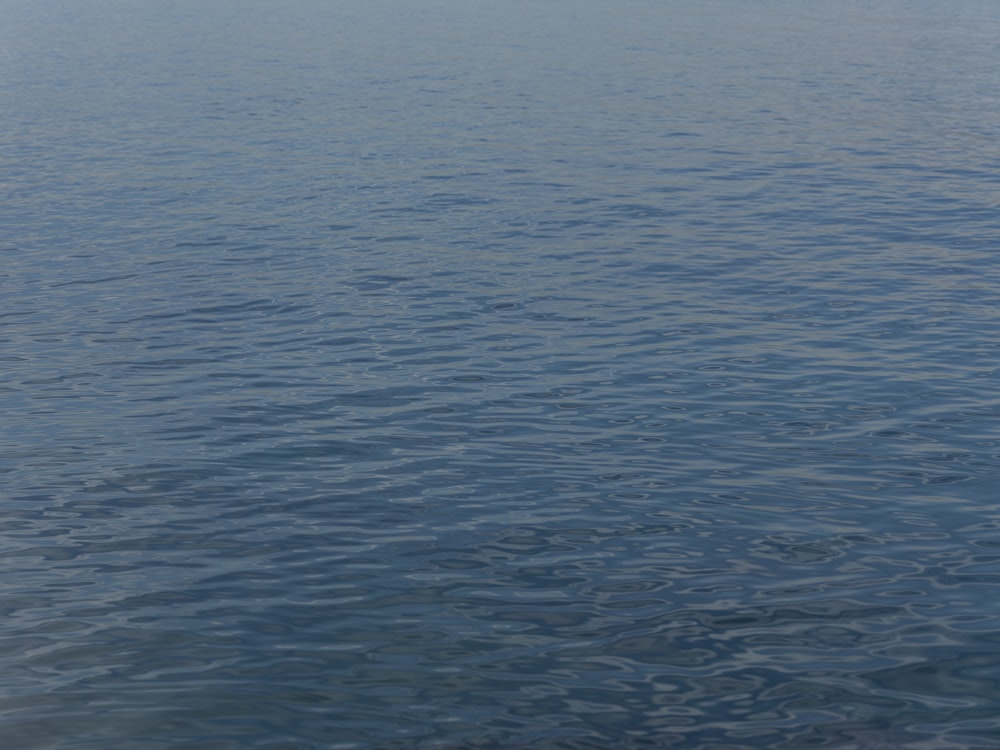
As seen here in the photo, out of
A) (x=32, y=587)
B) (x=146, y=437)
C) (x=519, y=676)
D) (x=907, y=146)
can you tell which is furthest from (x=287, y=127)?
(x=519, y=676)

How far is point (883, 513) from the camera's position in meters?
17.2

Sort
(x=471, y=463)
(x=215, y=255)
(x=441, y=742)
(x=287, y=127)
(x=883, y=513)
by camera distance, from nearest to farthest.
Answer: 1. (x=441, y=742)
2. (x=883, y=513)
3. (x=471, y=463)
4. (x=215, y=255)
5. (x=287, y=127)

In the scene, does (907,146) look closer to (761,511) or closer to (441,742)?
(761,511)

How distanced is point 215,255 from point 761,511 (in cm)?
1940

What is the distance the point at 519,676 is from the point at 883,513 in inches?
270

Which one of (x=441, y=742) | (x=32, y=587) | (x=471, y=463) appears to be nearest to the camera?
(x=441, y=742)

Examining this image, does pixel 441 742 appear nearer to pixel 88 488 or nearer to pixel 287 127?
pixel 88 488

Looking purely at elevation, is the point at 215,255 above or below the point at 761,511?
above

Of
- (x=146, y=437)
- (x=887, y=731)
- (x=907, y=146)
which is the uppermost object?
(x=907, y=146)

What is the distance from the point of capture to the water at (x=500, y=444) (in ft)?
43.0

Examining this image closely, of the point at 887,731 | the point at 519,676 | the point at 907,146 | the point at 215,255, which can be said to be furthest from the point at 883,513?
the point at 907,146

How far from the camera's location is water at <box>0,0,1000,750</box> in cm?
1312

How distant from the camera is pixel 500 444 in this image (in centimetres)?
1952

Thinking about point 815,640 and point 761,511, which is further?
point 761,511
